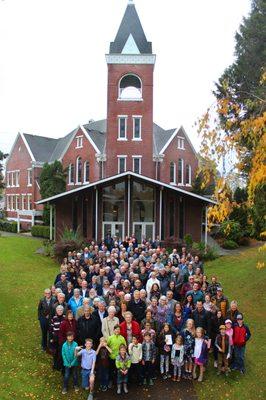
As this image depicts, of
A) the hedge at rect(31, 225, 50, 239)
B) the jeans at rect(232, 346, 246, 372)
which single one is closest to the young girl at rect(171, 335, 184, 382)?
the jeans at rect(232, 346, 246, 372)

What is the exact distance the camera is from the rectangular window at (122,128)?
36094 millimetres

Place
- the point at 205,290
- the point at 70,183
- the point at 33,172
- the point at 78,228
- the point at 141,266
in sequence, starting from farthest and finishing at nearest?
the point at 33,172
the point at 70,183
the point at 78,228
the point at 141,266
the point at 205,290

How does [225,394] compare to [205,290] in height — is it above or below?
below

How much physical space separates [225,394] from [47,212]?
30.1 meters

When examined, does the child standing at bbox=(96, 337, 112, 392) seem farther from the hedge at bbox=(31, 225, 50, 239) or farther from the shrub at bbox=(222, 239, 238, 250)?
the hedge at bbox=(31, 225, 50, 239)

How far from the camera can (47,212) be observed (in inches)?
1469

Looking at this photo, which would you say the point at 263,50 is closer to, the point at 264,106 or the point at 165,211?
the point at 165,211

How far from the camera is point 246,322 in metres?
14.1

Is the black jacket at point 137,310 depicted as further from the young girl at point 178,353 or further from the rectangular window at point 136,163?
the rectangular window at point 136,163

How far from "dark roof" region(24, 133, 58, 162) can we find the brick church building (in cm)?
14

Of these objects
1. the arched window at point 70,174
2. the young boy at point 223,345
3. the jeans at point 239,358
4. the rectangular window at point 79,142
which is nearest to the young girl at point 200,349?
the young boy at point 223,345

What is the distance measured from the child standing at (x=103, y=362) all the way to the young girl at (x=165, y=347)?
131 cm

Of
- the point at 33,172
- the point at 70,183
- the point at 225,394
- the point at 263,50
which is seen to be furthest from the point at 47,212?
the point at 225,394

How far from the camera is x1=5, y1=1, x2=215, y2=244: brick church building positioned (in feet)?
95.5
